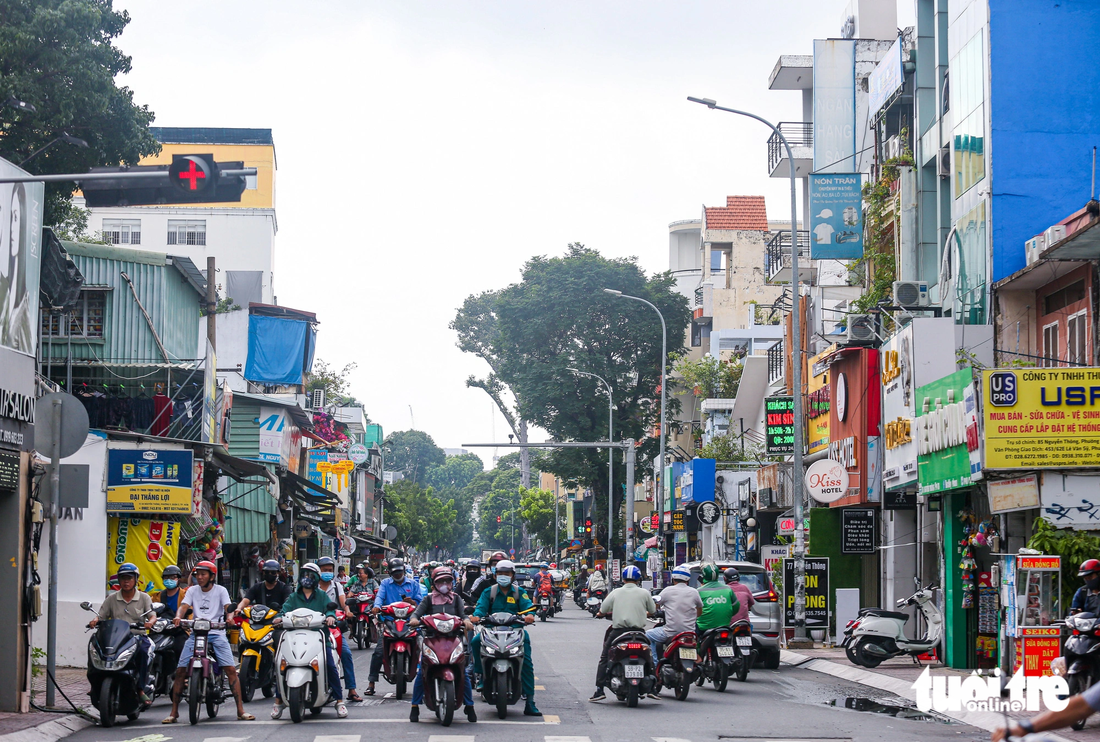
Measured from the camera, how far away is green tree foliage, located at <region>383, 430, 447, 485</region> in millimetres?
149500

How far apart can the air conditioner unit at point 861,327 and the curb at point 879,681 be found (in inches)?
266

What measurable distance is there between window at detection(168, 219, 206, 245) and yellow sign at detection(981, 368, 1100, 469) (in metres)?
46.8

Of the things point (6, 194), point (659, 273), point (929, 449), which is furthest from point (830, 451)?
point (659, 273)

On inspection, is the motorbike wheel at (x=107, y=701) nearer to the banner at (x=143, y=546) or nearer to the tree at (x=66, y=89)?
the banner at (x=143, y=546)

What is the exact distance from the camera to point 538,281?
58781 millimetres

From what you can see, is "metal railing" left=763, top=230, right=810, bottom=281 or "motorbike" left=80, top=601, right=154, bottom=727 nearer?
"motorbike" left=80, top=601, right=154, bottom=727

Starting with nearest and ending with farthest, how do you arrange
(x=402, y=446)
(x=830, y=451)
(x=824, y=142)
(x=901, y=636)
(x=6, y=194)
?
(x=6, y=194)
(x=901, y=636)
(x=830, y=451)
(x=824, y=142)
(x=402, y=446)

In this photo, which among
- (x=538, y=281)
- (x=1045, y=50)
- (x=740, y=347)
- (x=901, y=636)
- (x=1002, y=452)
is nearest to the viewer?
(x=1002, y=452)

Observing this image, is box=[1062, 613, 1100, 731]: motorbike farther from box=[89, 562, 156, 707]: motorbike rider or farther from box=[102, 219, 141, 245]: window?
box=[102, 219, 141, 245]: window

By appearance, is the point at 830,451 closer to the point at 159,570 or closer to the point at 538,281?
the point at 159,570

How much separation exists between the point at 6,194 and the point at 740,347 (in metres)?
41.5

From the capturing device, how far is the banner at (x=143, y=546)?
21.9 meters

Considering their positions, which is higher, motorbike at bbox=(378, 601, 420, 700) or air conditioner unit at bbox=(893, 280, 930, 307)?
air conditioner unit at bbox=(893, 280, 930, 307)

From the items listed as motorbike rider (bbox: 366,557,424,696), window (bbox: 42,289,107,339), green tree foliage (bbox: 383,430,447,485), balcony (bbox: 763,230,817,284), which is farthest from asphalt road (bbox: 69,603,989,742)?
green tree foliage (bbox: 383,430,447,485)
